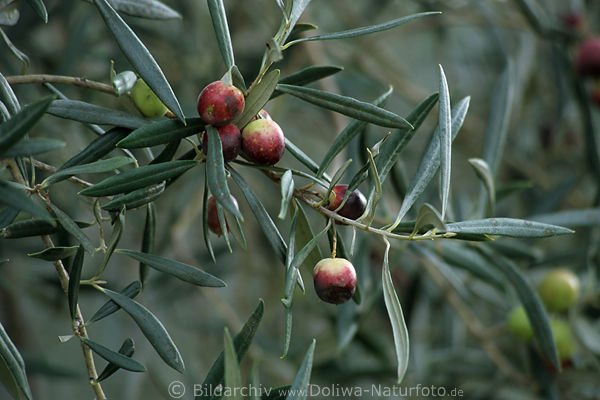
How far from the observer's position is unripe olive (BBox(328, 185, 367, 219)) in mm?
604

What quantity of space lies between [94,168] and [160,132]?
7 cm

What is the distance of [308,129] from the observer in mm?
2203

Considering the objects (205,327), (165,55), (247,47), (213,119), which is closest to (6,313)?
(205,327)

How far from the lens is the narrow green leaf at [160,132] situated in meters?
0.54

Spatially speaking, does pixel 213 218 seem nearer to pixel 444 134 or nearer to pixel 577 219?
pixel 444 134

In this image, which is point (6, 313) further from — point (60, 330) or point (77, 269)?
point (77, 269)

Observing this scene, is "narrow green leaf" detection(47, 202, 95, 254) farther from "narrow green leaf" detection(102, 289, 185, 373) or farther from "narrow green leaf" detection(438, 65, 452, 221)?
"narrow green leaf" detection(438, 65, 452, 221)

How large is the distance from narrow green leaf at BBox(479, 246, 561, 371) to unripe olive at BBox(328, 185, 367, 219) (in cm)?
46

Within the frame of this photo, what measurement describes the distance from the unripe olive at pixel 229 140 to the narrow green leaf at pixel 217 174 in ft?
0.05

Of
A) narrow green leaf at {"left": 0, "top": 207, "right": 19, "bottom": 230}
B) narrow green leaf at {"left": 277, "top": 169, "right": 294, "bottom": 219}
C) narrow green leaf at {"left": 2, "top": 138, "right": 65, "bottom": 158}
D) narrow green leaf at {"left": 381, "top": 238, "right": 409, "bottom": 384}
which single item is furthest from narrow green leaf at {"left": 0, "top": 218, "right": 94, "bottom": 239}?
narrow green leaf at {"left": 381, "top": 238, "right": 409, "bottom": 384}

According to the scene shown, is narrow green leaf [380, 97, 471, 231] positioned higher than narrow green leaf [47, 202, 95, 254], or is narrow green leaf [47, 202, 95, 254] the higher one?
narrow green leaf [47, 202, 95, 254]

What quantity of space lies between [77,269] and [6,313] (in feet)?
4.27

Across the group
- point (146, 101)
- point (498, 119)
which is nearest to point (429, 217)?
point (146, 101)

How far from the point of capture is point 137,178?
549 millimetres
